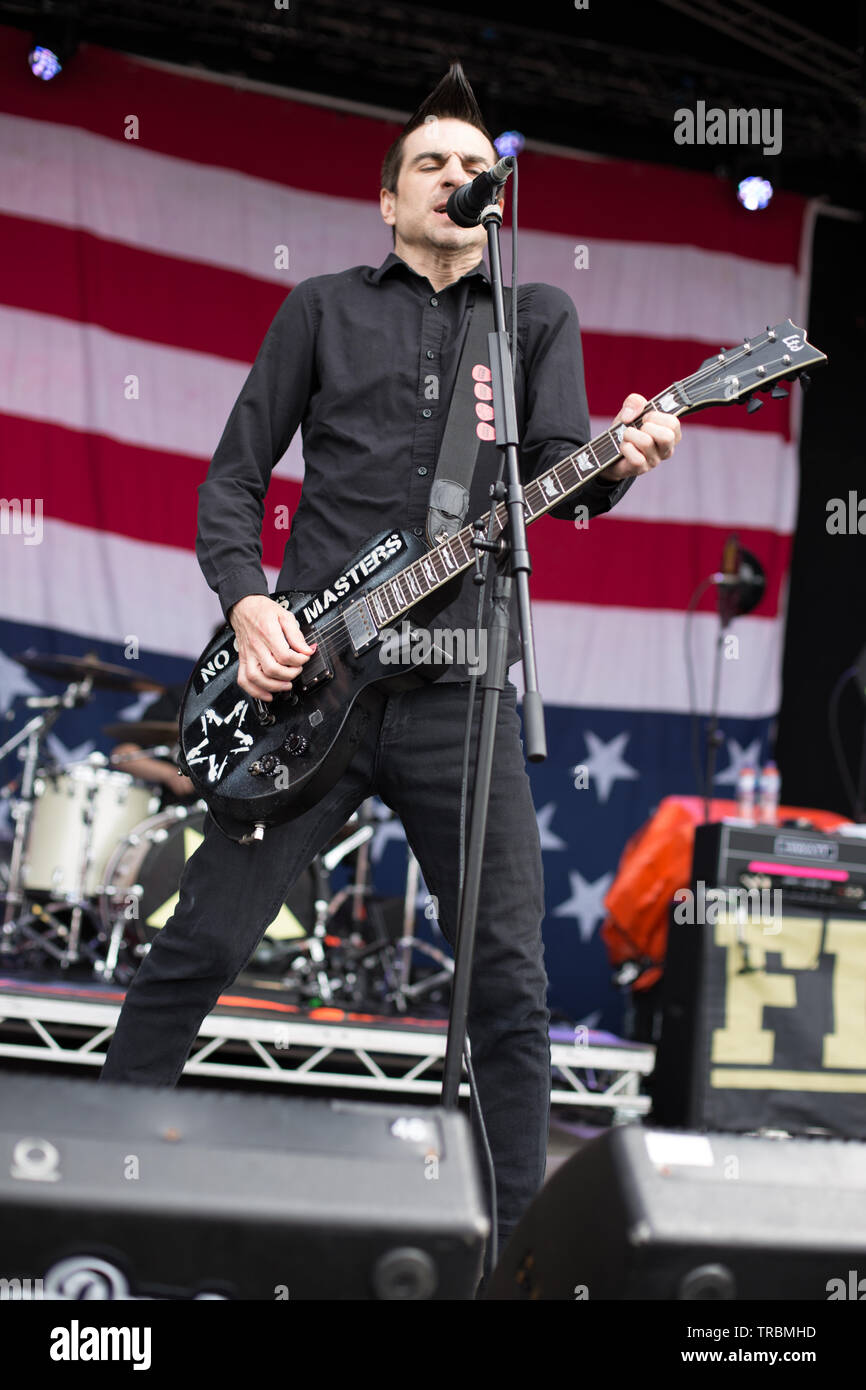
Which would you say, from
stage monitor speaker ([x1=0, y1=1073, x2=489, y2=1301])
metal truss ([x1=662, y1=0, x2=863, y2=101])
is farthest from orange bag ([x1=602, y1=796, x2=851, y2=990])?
stage monitor speaker ([x1=0, y1=1073, x2=489, y2=1301])

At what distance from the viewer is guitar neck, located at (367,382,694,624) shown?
202 cm

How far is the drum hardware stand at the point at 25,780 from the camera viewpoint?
4.98 meters

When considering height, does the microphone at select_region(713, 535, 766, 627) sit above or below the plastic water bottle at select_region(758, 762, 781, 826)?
above

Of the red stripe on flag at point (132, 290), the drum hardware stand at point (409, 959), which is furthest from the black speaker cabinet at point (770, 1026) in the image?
the red stripe on flag at point (132, 290)

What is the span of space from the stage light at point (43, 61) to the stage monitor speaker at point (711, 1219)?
581 cm

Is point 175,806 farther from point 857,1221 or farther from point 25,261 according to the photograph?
point 857,1221

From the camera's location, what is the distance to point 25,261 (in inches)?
228

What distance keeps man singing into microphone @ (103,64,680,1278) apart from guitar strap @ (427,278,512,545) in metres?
0.03

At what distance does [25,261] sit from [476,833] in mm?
5037

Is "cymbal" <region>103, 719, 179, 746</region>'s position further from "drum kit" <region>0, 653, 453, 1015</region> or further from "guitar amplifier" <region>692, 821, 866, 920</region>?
"guitar amplifier" <region>692, 821, 866, 920</region>

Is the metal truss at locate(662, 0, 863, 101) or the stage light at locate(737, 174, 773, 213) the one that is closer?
the metal truss at locate(662, 0, 863, 101)

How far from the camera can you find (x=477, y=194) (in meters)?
1.89

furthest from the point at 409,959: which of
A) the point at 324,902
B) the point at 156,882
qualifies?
the point at 156,882
